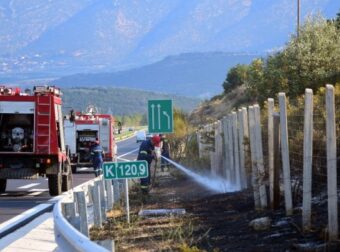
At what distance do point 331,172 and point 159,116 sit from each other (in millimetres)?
7203

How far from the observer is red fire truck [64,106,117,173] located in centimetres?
3972

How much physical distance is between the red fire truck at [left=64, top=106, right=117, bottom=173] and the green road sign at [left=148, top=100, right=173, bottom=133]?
22674mm

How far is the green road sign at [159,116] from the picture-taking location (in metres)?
16.6

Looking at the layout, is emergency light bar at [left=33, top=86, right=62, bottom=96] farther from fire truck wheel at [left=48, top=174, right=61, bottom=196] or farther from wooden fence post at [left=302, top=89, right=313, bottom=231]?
wooden fence post at [left=302, top=89, right=313, bottom=231]

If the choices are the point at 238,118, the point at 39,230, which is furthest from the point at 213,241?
the point at 238,118

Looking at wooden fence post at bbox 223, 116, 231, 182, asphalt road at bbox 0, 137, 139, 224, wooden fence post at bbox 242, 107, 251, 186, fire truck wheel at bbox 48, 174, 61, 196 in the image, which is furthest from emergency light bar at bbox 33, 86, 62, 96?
wooden fence post at bbox 242, 107, 251, 186

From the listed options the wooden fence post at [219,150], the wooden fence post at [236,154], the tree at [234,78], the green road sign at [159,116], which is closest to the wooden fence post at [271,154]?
the green road sign at [159,116]

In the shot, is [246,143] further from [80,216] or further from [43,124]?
[43,124]

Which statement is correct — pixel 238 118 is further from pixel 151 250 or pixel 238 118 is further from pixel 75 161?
pixel 75 161

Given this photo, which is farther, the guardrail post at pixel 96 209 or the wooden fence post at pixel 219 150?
the wooden fence post at pixel 219 150

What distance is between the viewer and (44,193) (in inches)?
947

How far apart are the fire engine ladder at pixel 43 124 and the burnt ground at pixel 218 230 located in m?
6.42

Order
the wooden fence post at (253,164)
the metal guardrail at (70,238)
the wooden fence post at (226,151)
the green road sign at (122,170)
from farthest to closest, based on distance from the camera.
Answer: the wooden fence post at (226,151) → the green road sign at (122,170) → the wooden fence post at (253,164) → the metal guardrail at (70,238)

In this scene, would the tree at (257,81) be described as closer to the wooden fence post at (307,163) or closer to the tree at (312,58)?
the tree at (312,58)
